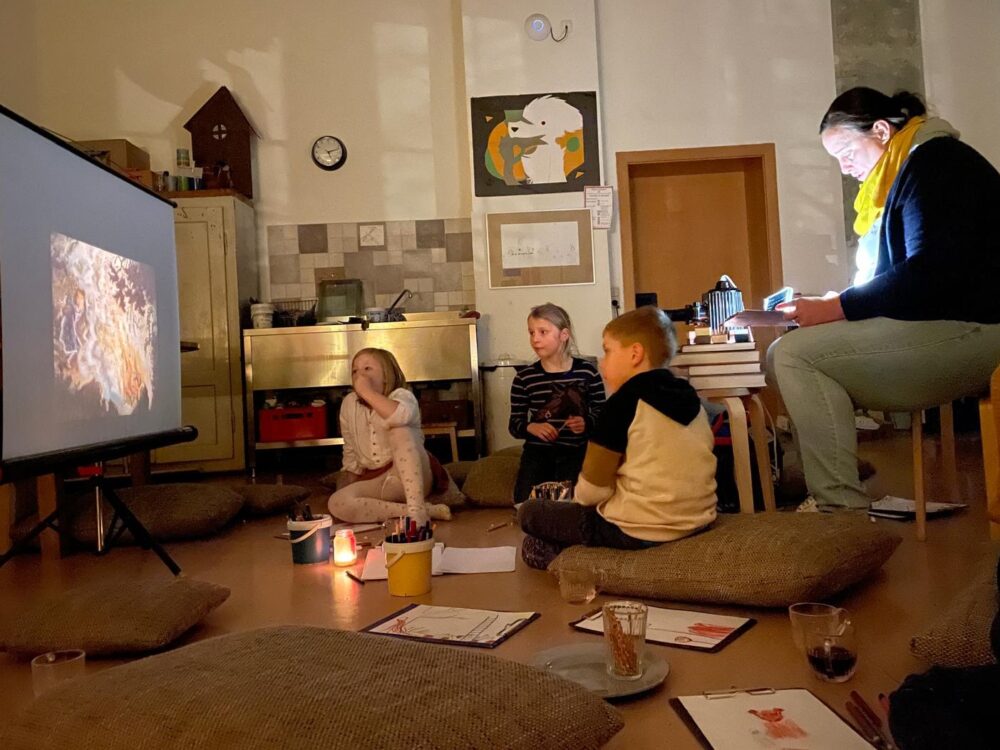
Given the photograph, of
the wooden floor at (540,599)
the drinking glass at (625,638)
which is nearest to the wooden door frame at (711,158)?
the wooden floor at (540,599)

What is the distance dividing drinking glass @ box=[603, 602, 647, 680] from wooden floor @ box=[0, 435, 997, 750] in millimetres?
51

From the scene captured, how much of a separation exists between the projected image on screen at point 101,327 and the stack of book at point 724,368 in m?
1.63

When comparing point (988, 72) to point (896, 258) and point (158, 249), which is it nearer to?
point (896, 258)

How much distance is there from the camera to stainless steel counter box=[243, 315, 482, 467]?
15.0ft

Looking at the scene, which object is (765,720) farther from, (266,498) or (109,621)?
(266,498)

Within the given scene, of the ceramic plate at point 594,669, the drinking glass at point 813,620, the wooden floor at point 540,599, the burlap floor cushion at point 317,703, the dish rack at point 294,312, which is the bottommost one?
the wooden floor at point 540,599

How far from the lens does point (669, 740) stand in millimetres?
1111

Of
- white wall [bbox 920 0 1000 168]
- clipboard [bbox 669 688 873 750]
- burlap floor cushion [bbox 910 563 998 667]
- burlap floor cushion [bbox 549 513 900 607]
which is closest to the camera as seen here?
clipboard [bbox 669 688 873 750]

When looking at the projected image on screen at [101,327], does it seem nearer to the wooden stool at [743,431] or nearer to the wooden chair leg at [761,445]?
the wooden stool at [743,431]

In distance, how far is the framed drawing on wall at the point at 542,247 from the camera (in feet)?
15.9

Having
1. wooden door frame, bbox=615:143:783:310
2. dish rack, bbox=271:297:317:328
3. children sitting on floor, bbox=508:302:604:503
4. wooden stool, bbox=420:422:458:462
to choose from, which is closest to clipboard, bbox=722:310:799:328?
children sitting on floor, bbox=508:302:604:503

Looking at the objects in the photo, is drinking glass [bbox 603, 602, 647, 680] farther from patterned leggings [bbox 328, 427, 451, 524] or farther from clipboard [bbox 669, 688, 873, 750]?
patterned leggings [bbox 328, 427, 451, 524]

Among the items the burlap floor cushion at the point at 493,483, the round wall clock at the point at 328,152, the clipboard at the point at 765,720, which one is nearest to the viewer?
the clipboard at the point at 765,720

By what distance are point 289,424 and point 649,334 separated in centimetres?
310
